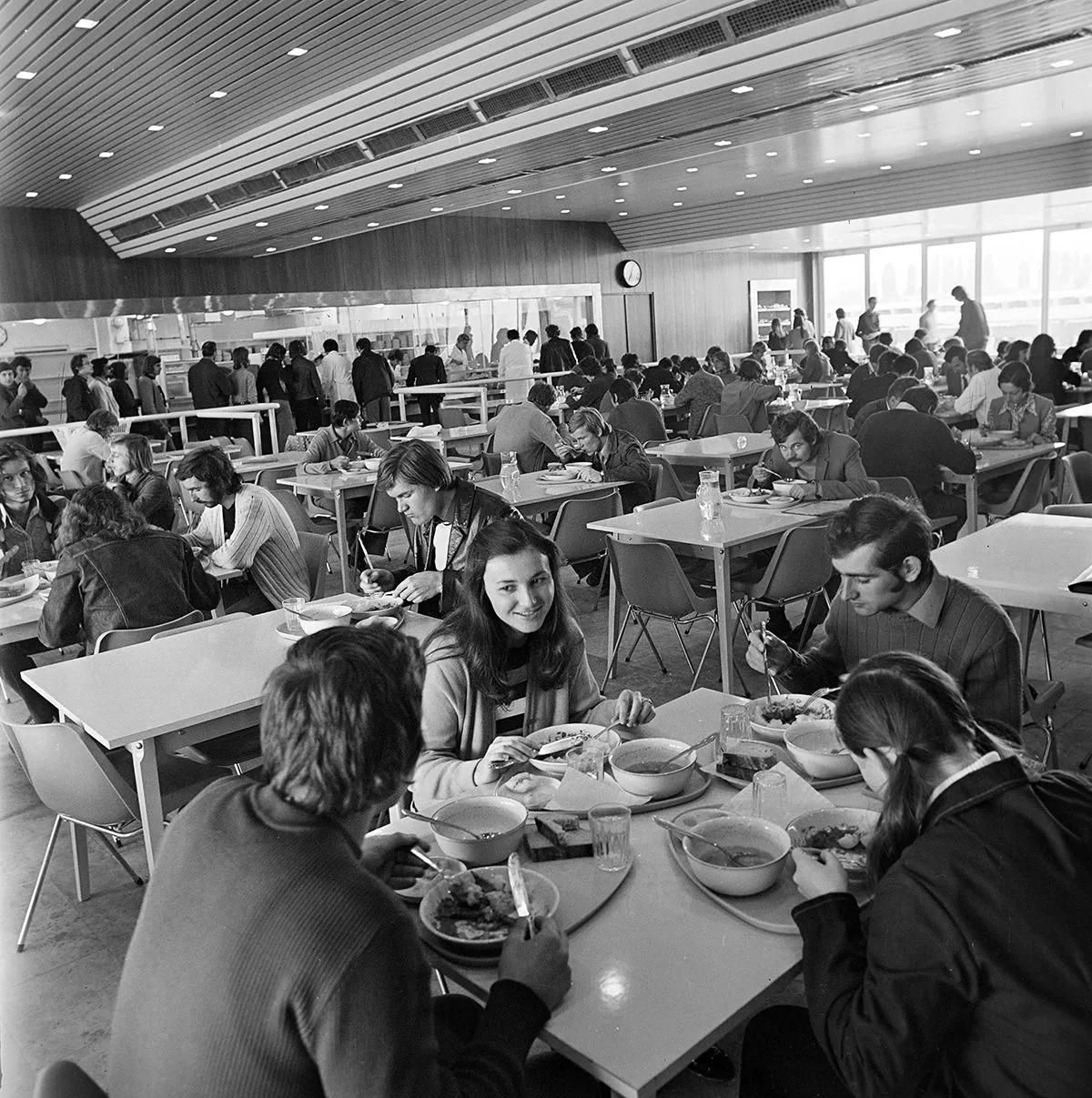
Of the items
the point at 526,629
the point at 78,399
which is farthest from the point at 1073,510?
the point at 78,399

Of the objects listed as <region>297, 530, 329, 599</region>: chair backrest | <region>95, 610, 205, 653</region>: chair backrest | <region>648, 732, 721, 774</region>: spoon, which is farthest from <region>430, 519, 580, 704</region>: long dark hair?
<region>297, 530, 329, 599</region>: chair backrest

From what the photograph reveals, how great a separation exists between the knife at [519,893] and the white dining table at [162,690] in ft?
3.13

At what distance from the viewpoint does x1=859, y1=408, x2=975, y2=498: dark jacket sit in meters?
5.92

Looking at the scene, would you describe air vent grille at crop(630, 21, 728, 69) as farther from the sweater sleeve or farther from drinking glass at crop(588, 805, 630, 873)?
the sweater sleeve

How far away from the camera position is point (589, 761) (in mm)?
2150

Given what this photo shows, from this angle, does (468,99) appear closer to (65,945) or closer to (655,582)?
(655,582)

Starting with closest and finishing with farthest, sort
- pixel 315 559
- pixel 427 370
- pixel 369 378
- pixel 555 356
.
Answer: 1. pixel 315 559
2. pixel 369 378
3. pixel 427 370
4. pixel 555 356

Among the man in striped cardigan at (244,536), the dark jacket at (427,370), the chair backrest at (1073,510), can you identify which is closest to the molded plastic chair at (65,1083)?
the man in striped cardigan at (244,536)

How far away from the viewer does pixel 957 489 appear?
640 cm

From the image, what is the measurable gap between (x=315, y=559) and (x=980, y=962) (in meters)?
3.90

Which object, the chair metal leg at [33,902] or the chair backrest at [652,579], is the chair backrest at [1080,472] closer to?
the chair backrest at [652,579]

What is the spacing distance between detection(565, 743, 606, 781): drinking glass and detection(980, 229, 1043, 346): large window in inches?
724

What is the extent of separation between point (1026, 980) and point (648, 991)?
1.57 ft

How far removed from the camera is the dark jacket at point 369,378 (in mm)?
13398
